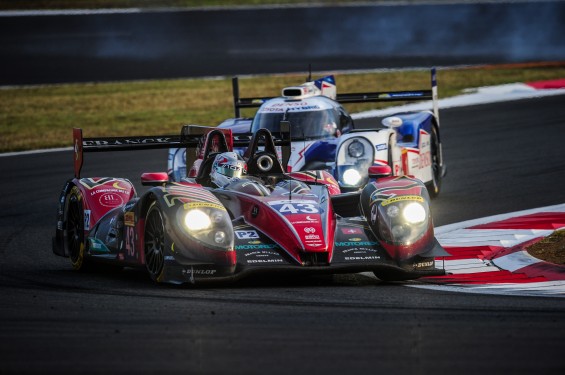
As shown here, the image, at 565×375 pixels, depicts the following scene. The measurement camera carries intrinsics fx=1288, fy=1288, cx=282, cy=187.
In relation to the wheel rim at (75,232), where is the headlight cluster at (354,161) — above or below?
above

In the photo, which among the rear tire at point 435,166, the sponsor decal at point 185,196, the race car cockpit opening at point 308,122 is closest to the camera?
the sponsor decal at point 185,196

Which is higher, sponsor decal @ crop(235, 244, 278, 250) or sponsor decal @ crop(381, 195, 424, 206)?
sponsor decal @ crop(381, 195, 424, 206)

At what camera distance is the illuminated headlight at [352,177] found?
16.2m

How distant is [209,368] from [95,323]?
5.49 ft

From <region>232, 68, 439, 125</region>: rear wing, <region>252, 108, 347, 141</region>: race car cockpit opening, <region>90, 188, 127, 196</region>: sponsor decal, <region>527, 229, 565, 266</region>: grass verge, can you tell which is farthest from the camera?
<region>232, 68, 439, 125</region>: rear wing

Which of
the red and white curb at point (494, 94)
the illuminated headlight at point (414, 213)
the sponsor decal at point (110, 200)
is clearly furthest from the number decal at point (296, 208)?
the red and white curb at point (494, 94)

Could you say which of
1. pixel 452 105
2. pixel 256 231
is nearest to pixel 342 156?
pixel 256 231

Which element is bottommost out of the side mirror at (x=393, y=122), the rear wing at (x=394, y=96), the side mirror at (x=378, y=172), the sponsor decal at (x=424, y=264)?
the sponsor decal at (x=424, y=264)

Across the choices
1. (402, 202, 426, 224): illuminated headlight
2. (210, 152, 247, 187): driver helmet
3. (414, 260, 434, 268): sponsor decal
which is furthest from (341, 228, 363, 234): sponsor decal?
(210, 152, 247, 187): driver helmet

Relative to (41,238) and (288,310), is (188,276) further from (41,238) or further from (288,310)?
(41,238)

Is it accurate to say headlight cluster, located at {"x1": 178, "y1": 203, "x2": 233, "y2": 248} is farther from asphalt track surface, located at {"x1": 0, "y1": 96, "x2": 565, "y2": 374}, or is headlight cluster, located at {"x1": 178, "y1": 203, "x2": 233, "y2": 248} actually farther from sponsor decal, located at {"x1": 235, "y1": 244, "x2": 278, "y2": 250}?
asphalt track surface, located at {"x1": 0, "y1": 96, "x2": 565, "y2": 374}

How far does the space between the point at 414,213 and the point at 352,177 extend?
16.0 feet

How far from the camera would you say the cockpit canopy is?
57.9 ft

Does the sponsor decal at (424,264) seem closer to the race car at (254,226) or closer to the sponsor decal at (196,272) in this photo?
the race car at (254,226)
